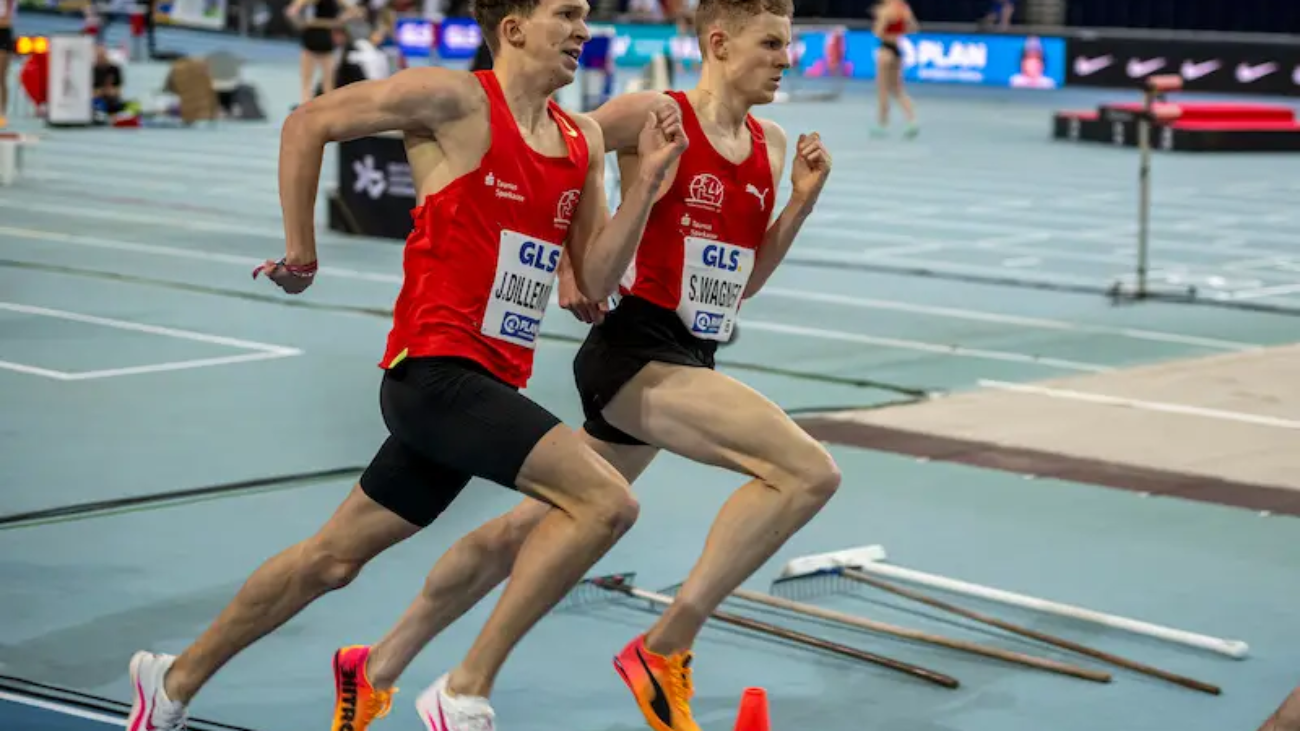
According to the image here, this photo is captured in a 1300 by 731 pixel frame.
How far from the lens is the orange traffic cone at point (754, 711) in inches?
198

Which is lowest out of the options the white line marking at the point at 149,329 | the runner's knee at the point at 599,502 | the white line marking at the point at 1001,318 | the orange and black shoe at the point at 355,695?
the white line marking at the point at 1001,318

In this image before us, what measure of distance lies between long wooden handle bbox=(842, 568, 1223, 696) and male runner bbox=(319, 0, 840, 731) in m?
1.34

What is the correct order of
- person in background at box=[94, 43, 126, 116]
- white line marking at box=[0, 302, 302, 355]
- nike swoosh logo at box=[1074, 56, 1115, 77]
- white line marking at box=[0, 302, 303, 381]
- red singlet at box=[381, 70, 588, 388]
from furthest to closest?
nike swoosh logo at box=[1074, 56, 1115, 77] → person in background at box=[94, 43, 126, 116] → white line marking at box=[0, 302, 302, 355] → white line marking at box=[0, 302, 303, 381] → red singlet at box=[381, 70, 588, 388]

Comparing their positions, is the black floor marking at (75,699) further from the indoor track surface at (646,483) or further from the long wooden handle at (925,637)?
the long wooden handle at (925,637)

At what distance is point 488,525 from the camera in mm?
Result: 5582

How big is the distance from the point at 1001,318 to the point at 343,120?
9951 millimetres

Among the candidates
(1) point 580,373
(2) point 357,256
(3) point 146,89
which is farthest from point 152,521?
(3) point 146,89

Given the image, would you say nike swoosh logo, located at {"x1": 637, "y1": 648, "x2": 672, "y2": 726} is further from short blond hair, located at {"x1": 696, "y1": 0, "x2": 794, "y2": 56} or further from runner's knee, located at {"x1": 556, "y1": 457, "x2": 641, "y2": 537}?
short blond hair, located at {"x1": 696, "y1": 0, "x2": 794, "y2": 56}

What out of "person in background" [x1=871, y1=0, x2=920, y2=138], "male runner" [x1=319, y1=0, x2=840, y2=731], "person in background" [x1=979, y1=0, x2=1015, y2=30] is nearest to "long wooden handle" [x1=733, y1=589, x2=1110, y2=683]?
"male runner" [x1=319, y1=0, x2=840, y2=731]

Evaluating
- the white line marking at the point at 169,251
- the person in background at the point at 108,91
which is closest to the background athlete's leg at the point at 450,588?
the white line marking at the point at 169,251

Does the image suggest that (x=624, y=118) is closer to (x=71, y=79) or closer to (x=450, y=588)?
(x=450, y=588)

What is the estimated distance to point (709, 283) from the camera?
608 centimetres

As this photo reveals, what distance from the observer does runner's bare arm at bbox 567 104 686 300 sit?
5.37 meters

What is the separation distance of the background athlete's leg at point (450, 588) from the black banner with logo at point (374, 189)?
12443 millimetres
